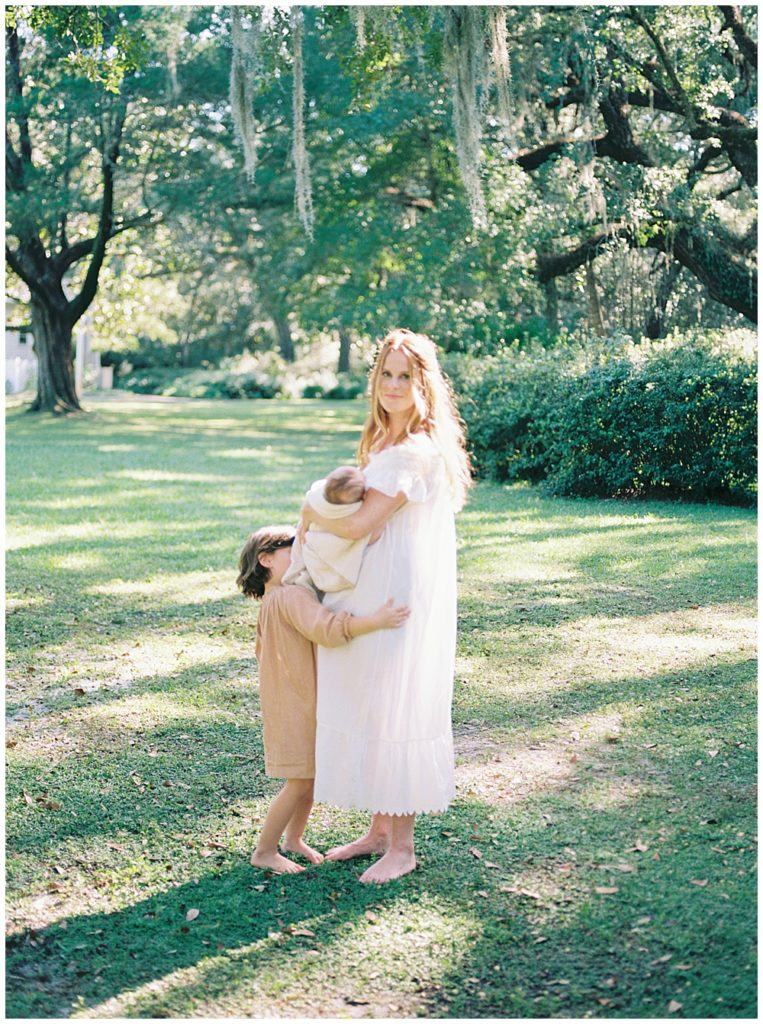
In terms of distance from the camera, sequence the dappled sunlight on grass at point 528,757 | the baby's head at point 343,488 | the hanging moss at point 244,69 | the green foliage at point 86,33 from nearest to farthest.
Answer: the baby's head at point 343,488 → the dappled sunlight on grass at point 528,757 → the hanging moss at point 244,69 → the green foliage at point 86,33

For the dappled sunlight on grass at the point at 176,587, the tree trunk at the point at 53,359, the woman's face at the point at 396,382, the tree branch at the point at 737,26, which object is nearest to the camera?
the woman's face at the point at 396,382

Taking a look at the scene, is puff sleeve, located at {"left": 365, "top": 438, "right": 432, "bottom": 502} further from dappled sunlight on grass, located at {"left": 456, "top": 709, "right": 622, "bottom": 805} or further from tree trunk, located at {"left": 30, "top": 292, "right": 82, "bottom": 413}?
tree trunk, located at {"left": 30, "top": 292, "right": 82, "bottom": 413}

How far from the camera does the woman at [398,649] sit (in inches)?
131

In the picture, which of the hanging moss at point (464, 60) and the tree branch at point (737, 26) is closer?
the hanging moss at point (464, 60)

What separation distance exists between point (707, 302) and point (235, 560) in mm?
13418

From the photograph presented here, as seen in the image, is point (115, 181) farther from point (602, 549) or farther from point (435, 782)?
point (435, 782)

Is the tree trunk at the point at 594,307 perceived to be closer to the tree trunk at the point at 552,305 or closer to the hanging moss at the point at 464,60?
the tree trunk at the point at 552,305

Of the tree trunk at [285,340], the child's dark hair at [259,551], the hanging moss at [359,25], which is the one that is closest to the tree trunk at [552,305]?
the hanging moss at [359,25]

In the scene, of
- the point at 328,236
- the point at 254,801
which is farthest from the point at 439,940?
the point at 328,236

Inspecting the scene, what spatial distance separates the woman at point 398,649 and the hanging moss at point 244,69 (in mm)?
4624

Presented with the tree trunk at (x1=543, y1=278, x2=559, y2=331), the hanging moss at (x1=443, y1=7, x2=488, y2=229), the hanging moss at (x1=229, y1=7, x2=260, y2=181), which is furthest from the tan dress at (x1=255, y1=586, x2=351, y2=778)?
the tree trunk at (x1=543, y1=278, x2=559, y2=331)

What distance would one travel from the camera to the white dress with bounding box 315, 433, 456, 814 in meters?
3.34

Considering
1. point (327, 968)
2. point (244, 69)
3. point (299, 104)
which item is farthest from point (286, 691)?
point (244, 69)

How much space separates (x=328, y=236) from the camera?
19750mm
